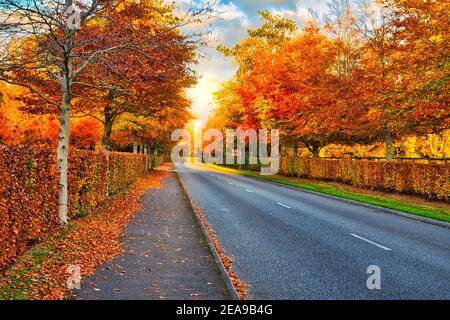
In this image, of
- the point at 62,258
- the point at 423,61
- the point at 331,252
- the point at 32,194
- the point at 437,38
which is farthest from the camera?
the point at 437,38

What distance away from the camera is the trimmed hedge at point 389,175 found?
2009 cm

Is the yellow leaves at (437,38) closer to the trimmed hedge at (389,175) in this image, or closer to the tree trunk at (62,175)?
the trimmed hedge at (389,175)

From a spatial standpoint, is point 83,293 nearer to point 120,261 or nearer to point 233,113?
point 120,261

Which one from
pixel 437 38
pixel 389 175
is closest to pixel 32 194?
pixel 437 38

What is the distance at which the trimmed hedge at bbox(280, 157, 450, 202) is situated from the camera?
2009cm


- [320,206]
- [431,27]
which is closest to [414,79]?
[431,27]

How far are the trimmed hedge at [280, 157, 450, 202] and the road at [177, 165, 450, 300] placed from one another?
5.46m

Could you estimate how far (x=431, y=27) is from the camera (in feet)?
63.2

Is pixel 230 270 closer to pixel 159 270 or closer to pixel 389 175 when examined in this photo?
pixel 159 270

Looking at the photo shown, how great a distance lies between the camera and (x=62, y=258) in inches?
318

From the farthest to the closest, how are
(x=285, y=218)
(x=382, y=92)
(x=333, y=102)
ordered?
(x=333, y=102) < (x=382, y=92) < (x=285, y=218)

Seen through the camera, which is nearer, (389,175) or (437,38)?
(437,38)

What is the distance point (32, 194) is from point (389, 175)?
2128cm
